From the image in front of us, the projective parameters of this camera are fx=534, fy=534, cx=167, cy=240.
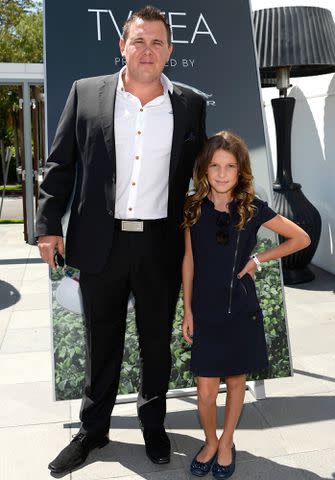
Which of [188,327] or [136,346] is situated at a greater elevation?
[188,327]

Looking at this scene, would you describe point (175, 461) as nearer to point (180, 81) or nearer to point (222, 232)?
→ point (222, 232)

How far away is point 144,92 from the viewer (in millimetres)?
2172

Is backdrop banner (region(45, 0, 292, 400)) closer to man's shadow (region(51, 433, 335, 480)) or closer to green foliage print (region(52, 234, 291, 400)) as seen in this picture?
green foliage print (region(52, 234, 291, 400))

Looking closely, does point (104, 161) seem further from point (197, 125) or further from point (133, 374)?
point (133, 374)

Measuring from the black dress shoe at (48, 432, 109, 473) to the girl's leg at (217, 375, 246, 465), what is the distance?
22.6 inches

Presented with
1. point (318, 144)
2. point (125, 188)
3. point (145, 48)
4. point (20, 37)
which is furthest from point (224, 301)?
point (20, 37)

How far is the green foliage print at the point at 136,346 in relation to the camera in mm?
2611

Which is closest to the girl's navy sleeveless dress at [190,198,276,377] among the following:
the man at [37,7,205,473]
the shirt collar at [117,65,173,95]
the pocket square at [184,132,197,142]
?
the man at [37,7,205,473]

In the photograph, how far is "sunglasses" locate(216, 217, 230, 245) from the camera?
82.5 inches

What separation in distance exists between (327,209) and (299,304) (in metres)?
1.47

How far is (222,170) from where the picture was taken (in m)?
2.10

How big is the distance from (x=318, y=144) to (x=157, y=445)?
425 centimetres

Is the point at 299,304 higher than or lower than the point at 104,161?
lower

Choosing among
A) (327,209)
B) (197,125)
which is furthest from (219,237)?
(327,209)
